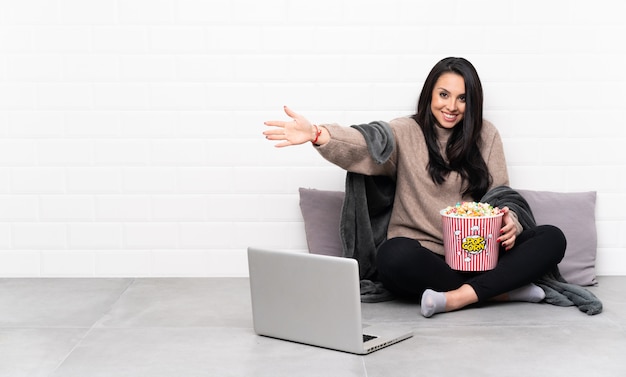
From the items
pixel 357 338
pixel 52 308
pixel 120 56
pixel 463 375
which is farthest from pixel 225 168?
pixel 463 375

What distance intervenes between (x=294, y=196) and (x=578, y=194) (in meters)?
1.20

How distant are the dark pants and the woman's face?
51 centimetres

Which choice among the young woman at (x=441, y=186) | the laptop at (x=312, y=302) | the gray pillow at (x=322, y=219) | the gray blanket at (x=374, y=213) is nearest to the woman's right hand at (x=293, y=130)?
the young woman at (x=441, y=186)

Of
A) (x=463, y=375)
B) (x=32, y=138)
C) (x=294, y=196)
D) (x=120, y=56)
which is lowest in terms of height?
(x=463, y=375)

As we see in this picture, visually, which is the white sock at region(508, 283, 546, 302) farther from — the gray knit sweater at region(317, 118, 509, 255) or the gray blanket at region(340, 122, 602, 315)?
the gray knit sweater at region(317, 118, 509, 255)

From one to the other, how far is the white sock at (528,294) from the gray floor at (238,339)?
0.03 m

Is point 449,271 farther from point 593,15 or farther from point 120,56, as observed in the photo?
point 120,56

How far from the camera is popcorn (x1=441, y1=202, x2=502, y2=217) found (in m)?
3.25

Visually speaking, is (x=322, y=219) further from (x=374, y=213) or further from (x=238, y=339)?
(x=238, y=339)

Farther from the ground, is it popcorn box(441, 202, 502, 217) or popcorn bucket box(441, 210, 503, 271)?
popcorn box(441, 202, 502, 217)

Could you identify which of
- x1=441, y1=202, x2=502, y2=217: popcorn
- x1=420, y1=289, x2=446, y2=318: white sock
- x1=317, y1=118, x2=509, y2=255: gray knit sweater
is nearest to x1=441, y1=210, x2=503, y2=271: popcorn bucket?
x1=441, y1=202, x2=502, y2=217: popcorn

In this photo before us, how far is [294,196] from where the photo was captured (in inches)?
155

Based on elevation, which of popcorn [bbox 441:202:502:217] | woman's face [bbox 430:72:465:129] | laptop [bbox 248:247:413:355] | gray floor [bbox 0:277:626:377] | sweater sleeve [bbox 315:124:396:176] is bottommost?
gray floor [bbox 0:277:626:377]

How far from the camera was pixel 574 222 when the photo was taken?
3863 mm
